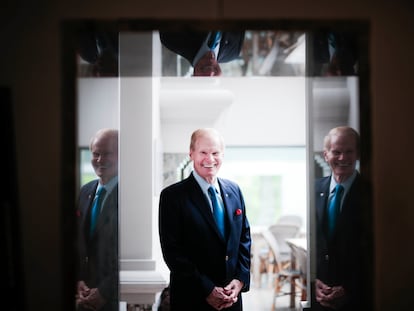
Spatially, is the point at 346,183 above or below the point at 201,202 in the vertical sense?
above

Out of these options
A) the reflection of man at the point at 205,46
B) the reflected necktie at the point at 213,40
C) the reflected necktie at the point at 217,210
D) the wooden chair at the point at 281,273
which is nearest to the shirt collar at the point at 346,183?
the reflected necktie at the point at 217,210

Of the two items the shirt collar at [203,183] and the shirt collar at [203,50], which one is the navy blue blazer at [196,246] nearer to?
the shirt collar at [203,183]

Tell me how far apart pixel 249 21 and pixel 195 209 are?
44.7 inches

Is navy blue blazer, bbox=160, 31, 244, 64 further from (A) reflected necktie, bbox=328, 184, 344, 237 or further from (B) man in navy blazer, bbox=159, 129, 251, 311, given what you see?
(A) reflected necktie, bbox=328, 184, 344, 237

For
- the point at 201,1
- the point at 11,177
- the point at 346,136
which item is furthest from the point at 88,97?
the point at 346,136

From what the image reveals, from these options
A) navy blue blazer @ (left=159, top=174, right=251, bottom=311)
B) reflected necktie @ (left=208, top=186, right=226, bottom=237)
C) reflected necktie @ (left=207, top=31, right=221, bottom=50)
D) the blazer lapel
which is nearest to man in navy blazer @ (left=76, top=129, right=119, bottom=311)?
navy blue blazer @ (left=159, top=174, right=251, bottom=311)

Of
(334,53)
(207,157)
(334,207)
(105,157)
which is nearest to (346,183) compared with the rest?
(334,207)

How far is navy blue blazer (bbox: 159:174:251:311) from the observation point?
3.01 meters

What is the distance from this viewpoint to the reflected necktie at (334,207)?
111 inches

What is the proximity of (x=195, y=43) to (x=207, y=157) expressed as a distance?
70cm

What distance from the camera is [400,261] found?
2.50m

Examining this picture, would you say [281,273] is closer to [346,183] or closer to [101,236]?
[346,183]

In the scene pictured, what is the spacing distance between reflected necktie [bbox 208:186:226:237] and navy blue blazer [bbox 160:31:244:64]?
78 cm

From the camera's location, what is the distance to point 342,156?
2854 millimetres
